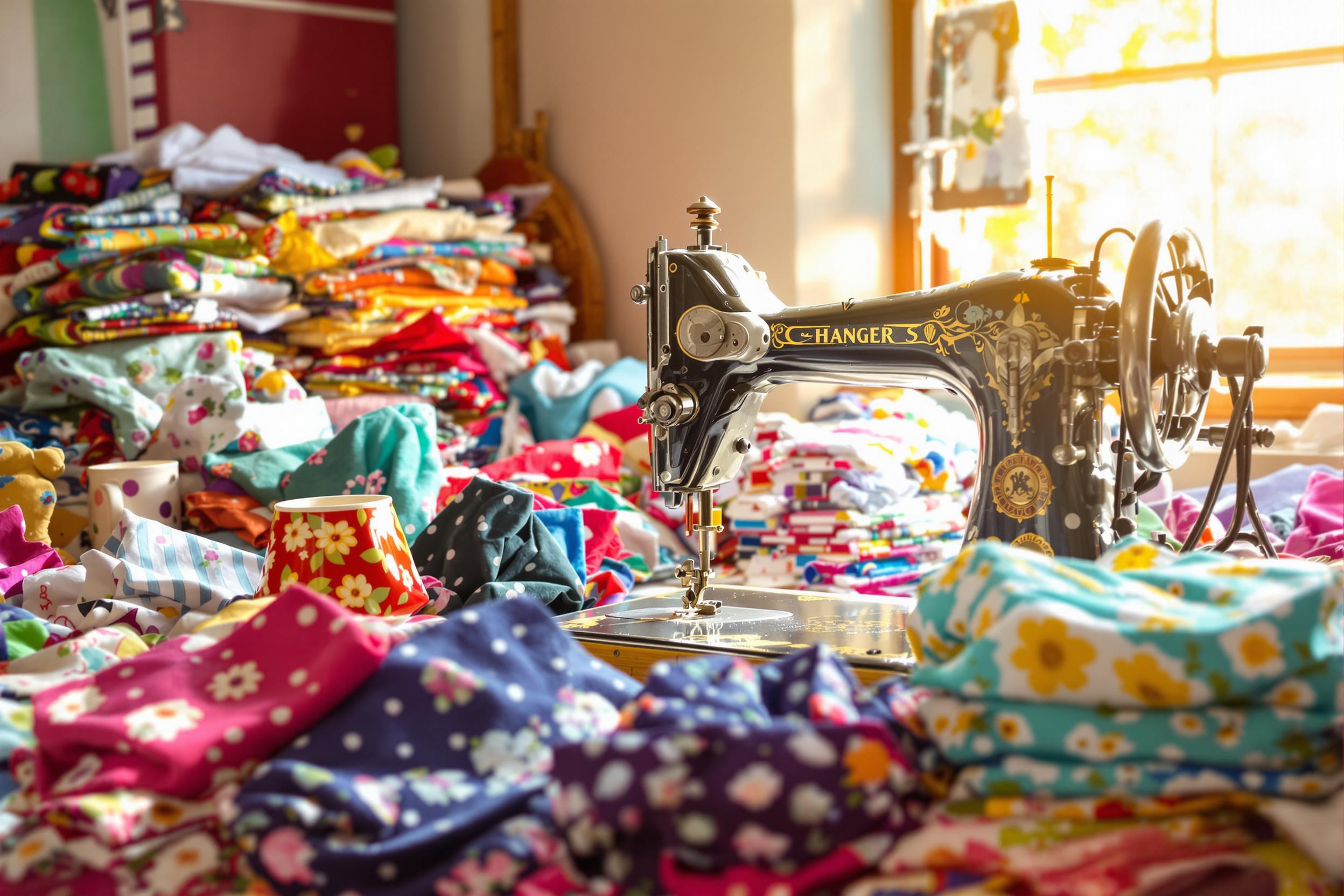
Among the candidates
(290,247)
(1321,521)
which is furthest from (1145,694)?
(290,247)

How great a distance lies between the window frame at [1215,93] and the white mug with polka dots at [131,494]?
175 cm

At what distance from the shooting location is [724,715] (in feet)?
2.27

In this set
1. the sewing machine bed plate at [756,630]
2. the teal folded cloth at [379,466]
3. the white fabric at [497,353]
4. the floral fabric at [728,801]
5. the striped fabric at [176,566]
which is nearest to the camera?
the floral fabric at [728,801]

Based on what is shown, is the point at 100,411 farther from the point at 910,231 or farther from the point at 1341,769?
the point at 1341,769

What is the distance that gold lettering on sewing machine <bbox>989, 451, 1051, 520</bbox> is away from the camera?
1.24m

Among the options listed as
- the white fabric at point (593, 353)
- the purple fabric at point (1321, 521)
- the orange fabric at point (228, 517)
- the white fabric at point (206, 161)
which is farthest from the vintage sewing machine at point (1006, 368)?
the white fabric at point (593, 353)

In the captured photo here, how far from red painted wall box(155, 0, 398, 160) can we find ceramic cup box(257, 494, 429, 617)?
1.93m

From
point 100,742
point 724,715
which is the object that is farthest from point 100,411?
point 724,715

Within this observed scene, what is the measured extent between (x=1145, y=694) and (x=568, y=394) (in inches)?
82.0

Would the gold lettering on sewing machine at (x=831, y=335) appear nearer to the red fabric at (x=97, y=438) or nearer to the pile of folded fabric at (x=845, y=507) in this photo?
the pile of folded fabric at (x=845, y=507)

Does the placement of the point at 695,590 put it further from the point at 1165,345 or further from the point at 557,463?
the point at 557,463

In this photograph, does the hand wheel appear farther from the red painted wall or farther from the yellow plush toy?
the red painted wall

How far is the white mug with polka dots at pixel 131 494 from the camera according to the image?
162 cm

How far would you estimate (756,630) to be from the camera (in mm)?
1314
